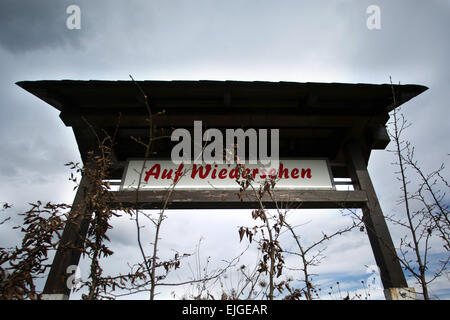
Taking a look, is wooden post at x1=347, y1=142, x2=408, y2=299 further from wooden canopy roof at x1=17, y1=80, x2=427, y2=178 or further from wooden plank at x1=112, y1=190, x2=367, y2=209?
wooden canopy roof at x1=17, y1=80, x2=427, y2=178

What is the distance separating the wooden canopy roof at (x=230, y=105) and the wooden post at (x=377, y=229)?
42 cm

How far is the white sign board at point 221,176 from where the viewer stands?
4066 millimetres

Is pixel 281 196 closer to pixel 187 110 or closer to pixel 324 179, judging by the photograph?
pixel 324 179

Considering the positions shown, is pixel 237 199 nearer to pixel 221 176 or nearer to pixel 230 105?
pixel 221 176

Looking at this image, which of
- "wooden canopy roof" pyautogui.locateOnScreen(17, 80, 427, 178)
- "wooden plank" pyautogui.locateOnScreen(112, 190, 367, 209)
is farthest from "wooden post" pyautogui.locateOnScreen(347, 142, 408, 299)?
"wooden canopy roof" pyautogui.locateOnScreen(17, 80, 427, 178)

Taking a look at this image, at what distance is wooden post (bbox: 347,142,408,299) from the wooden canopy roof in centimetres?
42

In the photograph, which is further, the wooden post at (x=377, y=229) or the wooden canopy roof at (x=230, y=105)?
the wooden canopy roof at (x=230, y=105)

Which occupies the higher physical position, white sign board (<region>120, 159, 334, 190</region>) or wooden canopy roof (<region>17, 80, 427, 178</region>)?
wooden canopy roof (<region>17, 80, 427, 178</region>)

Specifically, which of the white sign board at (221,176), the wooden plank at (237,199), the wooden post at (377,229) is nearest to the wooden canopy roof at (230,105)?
the wooden post at (377,229)

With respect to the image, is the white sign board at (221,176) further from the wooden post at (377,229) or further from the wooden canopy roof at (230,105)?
the wooden canopy roof at (230,105)

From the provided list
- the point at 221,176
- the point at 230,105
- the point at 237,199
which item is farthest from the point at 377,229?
the point at 230,105

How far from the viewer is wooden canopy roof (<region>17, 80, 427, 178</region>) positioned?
12.3ft
